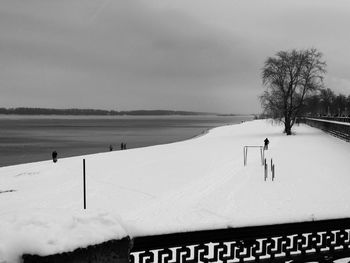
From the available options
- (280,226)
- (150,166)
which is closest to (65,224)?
(280,226)

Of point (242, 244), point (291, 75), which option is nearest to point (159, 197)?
point (242, 244)

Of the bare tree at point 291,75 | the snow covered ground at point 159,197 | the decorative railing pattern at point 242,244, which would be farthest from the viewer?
the bare tree at point 291,75

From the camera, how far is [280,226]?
13.2 feet

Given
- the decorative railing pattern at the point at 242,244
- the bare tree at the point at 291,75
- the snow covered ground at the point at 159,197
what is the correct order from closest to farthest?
the snow covered ground at the point at 159,197
the decorative railing pattern at the point at 242,244
the bare tree at the point at 291,75

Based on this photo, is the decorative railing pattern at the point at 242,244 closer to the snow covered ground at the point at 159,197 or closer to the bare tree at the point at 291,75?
the snow covered ground at the point at 159,197

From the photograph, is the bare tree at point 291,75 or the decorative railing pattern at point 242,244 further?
the bare tree at point 291,75

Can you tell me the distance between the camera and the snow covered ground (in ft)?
10.4

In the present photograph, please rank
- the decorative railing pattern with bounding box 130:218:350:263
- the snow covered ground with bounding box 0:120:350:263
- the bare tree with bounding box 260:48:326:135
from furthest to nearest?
the bare tree with bounding box 260:48:326:135 → the decorative railing pattern with bounding box 130:218:350:263 → the snow covered ground with bounding box 0:120:350:263

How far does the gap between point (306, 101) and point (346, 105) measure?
95158 mm

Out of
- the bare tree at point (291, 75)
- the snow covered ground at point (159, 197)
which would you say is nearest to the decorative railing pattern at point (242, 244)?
the snow covered ground at point (159, 197)

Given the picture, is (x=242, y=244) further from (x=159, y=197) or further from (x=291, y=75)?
(x=291, y=75)

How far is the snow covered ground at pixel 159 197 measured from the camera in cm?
316

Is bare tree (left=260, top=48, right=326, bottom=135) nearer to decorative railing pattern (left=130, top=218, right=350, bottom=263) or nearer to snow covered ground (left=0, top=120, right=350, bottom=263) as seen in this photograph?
snow covered ground (left=0, top=120, right=350, bottom=263)

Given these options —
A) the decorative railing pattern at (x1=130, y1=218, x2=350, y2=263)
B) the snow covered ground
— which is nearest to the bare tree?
the snow covered ground
